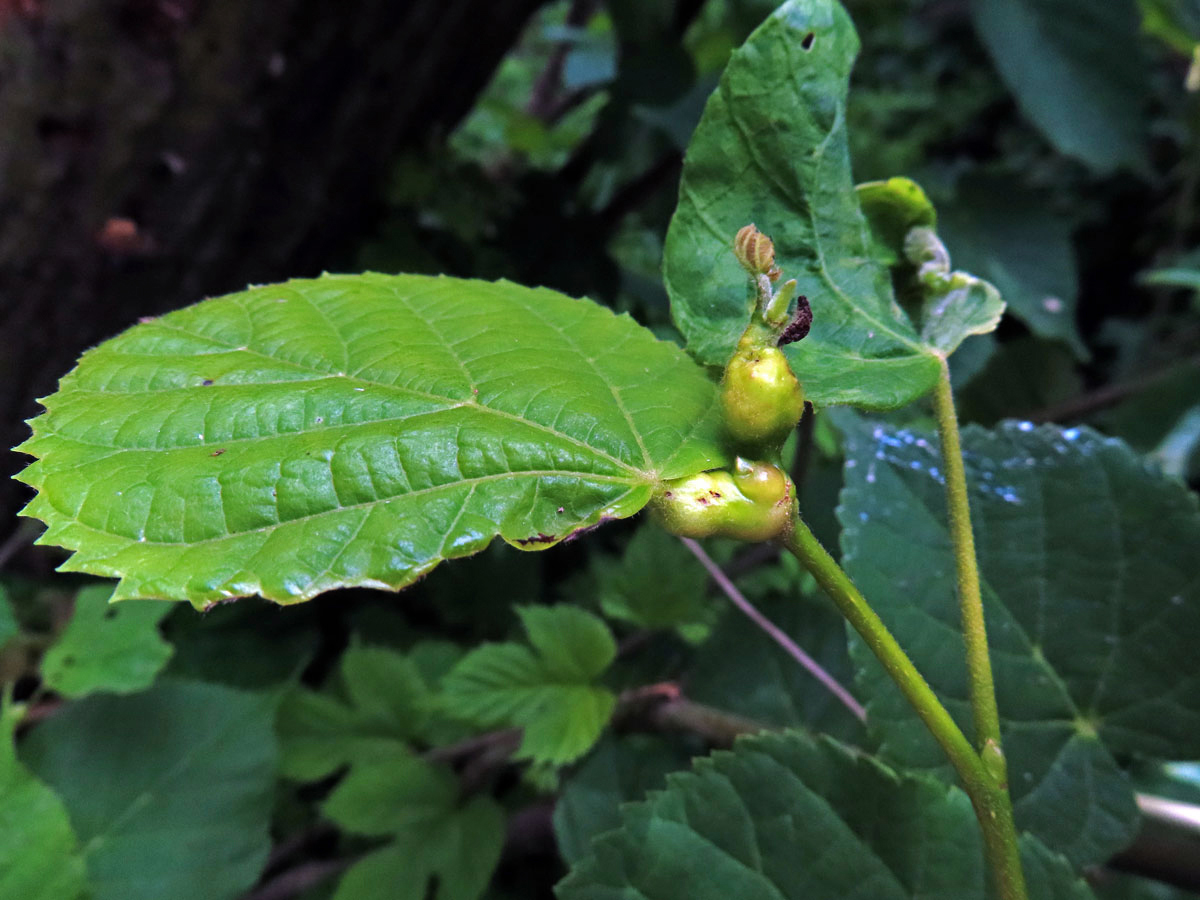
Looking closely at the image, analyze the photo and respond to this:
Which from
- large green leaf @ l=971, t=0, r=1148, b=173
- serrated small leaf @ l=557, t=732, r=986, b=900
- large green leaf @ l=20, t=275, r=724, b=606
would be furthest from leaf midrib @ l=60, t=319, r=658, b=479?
large green leaf @ l=971, t=0, r=1148, b=173

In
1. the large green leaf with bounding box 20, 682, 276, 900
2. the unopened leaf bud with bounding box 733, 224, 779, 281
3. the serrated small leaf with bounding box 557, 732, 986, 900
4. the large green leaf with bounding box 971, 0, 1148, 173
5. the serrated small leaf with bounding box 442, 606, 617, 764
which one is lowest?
the large green leaf with bounding box 20, 682, 276, 900

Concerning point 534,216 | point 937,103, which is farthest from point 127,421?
point 937,103

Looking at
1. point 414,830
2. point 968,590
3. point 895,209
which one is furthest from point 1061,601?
point 414,830

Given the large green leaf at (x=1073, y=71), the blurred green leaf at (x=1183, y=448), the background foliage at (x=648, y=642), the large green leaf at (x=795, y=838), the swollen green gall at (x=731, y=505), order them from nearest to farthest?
1. the swollen green gall at (x=731, y=505)
2. the large green leaf at (x=795, y=838)
3. the background foliage at (x=648, y=642)
4. the blurred green leaf at (x=1183, y=448)
5. the large green leaf at (x=1073, y=71)

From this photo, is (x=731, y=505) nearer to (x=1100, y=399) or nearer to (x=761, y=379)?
(x=761, y=379)

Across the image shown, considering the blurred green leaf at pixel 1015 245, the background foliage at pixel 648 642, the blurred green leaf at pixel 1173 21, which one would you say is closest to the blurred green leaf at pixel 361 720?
the background foliage at pixel 648 642

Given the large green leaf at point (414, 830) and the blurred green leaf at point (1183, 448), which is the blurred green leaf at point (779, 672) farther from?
the blurred green leaf at point (1183, 448)

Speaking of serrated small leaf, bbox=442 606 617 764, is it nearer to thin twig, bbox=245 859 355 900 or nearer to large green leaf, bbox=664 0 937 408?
thin twig, bbox=245 859 355 900
